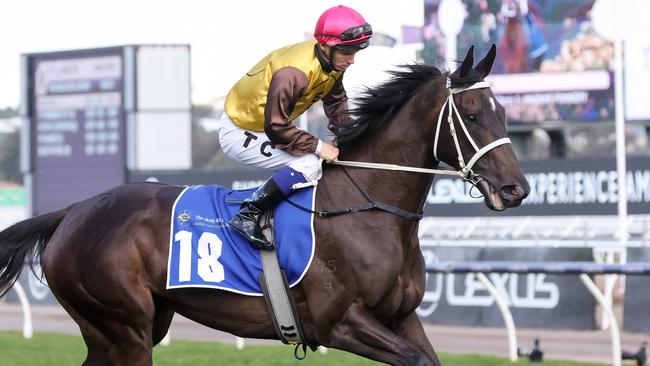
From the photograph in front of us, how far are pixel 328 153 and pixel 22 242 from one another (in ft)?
5.54

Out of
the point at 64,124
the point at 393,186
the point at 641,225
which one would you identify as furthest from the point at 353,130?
the point at 64,124

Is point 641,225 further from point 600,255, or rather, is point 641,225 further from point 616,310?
point 600,255

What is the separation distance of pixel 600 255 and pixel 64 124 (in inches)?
388

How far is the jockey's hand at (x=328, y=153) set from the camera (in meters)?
4.97

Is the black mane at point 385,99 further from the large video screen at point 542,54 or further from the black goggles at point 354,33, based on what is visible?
the large video screen at point 542,54

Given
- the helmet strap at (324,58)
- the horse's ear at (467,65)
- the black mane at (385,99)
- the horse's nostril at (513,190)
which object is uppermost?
the helmet strap at (324,58)

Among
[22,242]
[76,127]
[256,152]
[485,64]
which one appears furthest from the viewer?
[76,127]

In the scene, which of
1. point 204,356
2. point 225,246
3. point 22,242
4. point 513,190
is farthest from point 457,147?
point 204,356

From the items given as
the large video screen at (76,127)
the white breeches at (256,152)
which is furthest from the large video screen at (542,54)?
the white breeches at (256,152)

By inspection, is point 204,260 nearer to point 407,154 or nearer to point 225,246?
point 225,246

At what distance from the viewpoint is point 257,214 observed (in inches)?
196

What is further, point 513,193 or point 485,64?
point 485,64

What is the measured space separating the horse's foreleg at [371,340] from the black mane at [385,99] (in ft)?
2.70

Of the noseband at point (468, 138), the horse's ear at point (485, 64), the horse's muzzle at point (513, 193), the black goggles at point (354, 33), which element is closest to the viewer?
the horse's muzzle at point (513, 193)
